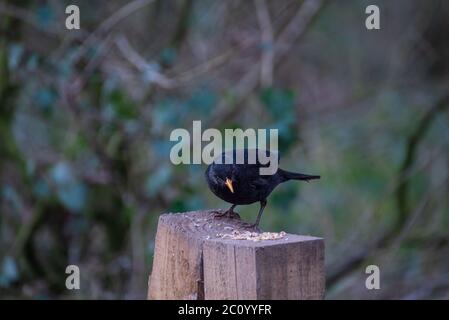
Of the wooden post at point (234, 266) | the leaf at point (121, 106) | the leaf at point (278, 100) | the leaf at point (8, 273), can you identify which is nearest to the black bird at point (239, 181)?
Result: the wooden post at point (234, 266)

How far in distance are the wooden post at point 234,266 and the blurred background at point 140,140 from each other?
9.61 feet

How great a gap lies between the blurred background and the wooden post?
293 cm

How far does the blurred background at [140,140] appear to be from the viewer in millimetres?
5855

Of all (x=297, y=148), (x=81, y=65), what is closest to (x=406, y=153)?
(x=297, y=148)

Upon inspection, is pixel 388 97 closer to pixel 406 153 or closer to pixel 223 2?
pixel 406 153

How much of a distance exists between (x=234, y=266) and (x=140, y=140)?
3.85 metres

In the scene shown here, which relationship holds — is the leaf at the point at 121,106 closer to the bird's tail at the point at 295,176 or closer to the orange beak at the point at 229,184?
the bird's tail at the point at 295,176

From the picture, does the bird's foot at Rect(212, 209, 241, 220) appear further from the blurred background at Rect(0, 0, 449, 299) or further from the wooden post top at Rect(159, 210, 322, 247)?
the blurred background at Rect(0, 0, 449, 299)

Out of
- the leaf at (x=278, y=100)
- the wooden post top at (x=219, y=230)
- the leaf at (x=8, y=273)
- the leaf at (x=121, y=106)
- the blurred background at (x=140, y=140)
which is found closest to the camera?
the wooden post top at (x=219, y=230)

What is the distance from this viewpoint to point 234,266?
2.26 metres

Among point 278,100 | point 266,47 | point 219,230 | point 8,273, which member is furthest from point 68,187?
point 219,230

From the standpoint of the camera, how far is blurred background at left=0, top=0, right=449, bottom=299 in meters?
5.86
